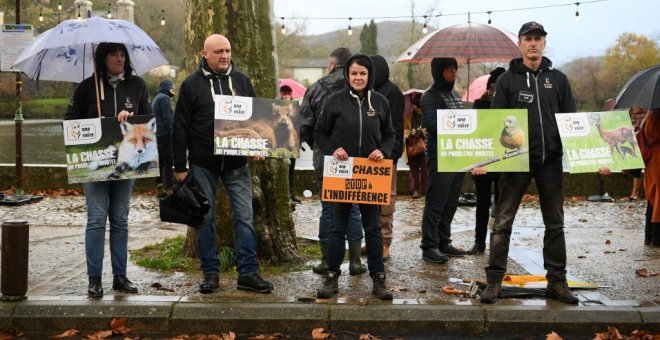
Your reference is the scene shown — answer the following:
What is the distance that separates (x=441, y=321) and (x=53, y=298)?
9.88 feet

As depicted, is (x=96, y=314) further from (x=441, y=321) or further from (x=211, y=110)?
(x=441, y=321)

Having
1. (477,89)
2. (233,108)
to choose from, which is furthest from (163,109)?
(233,108)

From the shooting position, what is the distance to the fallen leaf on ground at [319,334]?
594 cm

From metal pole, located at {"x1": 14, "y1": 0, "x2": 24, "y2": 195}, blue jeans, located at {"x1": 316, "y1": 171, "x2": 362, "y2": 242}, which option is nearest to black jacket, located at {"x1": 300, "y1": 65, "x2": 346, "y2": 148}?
blue jeans, located at {"x1": 316, "y1": 171, "x2": 362, "y2": 242}

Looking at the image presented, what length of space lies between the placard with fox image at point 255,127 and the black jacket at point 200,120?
13 cm

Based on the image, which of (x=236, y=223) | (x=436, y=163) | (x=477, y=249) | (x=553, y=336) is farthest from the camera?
(x=477, y=249)

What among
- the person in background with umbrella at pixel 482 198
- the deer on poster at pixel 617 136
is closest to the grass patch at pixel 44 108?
the person in background with umbrella at pixel 482 198

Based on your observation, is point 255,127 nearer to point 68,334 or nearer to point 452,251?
point 68,334

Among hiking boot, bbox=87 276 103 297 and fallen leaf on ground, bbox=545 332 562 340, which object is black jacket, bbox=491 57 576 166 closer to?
fallen leaf on ground, bbox=545 332 562 340

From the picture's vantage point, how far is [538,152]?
6.47 meters

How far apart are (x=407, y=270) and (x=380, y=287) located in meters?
1.34

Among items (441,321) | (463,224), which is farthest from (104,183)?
(463,224)

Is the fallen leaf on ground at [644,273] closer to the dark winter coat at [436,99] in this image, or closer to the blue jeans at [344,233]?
the dark winter coat at [436,99]

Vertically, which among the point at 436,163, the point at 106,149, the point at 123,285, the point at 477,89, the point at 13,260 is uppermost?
the point at 477,89
